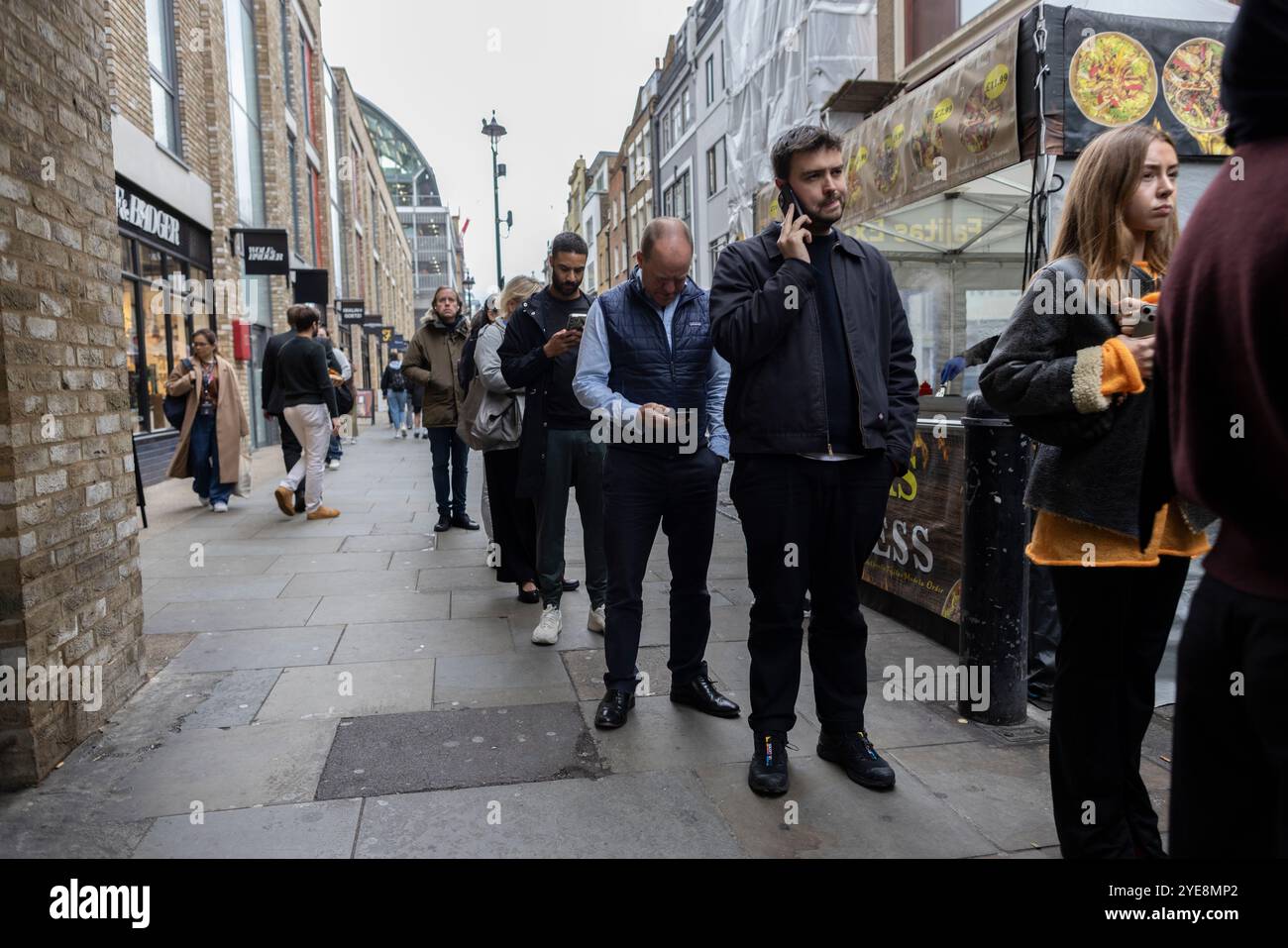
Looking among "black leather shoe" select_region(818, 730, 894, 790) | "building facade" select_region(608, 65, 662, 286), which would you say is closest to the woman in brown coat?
"black leather shoe" select_region(818, 730, 894, 790)

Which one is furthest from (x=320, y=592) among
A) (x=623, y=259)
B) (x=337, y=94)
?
(x=623, y=259)

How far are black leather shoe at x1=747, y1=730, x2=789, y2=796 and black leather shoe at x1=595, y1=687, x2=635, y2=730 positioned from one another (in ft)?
2.12

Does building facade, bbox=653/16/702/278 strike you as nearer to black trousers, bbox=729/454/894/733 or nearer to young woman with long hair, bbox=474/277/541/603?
young woman with long hair, bbox=474/277/541/603

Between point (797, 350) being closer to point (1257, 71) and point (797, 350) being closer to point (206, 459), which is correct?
point (1257, 71)

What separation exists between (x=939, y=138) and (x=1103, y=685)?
160 inches

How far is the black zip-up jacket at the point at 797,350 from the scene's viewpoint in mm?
2838

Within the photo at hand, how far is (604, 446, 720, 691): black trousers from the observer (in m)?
3.50

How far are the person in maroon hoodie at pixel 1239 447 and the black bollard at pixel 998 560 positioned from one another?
216cm

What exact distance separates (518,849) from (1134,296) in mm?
A: 2199

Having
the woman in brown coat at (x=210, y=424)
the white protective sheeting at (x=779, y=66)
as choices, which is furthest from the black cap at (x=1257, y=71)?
the woman in brown coat at (x=210, y=424)

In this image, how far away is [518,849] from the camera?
2562mm

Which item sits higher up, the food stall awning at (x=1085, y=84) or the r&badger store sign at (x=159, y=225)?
the r&badger store sign at (x=159, y=225)

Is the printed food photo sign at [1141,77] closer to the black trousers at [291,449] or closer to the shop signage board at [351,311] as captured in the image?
the black trousers at [291,449]
